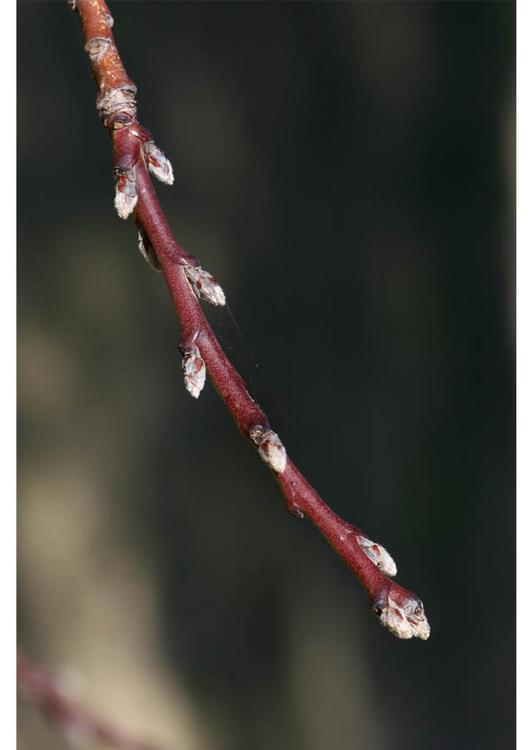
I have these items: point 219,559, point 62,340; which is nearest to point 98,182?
point 62,340

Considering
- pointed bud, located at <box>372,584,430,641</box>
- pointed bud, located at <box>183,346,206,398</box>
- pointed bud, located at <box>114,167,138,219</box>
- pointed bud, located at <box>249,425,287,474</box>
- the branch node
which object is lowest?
pointed bud, located at <box>372,584,430,641</box>

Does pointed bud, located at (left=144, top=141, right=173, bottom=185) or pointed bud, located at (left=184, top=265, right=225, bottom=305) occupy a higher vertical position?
pointed bud, located at (left=144, top=141, right=173, bottom=185)

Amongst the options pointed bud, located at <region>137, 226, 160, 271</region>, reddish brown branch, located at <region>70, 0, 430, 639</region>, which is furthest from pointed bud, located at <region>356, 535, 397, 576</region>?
pointed bud, located at <region>137, 226, 160, 271</region>

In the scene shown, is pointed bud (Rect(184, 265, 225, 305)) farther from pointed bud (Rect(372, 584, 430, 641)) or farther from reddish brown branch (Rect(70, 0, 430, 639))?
pointed bud (Rect(372, 584, 430, 641))

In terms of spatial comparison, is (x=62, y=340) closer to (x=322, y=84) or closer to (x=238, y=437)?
(x=238, y=437)

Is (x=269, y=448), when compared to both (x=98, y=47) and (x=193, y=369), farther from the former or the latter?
(x=98, y=47)

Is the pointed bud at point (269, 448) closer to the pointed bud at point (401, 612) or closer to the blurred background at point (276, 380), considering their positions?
the pointed bud at point (401, 612)

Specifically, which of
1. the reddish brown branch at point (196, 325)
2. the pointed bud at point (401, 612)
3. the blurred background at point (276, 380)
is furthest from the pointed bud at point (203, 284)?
the blurred background at point (276, 380)

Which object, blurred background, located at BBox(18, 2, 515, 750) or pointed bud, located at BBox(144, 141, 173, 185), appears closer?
pointed bud, located at BBox(144, 141, 173, 185)
